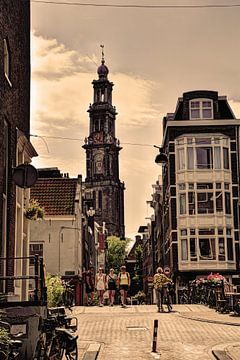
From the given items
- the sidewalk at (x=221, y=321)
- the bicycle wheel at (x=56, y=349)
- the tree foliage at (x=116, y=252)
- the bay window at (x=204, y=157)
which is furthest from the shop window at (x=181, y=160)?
the tree foliage at (x=116, y=252)

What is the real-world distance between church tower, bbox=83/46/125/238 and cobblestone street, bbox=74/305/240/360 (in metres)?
109

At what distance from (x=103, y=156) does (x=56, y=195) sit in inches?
3575

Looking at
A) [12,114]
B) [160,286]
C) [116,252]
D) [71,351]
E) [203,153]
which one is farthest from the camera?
[116,252]

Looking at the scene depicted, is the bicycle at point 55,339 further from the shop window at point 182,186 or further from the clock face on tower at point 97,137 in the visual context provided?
the clock face on tower at point 97,137

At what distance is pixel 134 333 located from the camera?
18594mm

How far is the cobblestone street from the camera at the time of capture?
15.2m

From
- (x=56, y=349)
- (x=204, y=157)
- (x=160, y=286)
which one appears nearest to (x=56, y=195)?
(x=204, y=157)

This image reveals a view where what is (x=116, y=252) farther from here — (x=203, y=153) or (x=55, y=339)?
(x=55, y=339)

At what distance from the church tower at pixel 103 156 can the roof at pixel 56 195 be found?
283 ft

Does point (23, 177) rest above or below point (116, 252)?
below

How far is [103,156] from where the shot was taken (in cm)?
13600

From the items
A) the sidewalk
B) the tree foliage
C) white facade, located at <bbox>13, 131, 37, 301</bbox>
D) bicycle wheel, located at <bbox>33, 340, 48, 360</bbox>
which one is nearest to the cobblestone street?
the sidewalk

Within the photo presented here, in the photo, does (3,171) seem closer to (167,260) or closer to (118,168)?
(167,260)

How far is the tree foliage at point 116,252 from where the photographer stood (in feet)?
409
